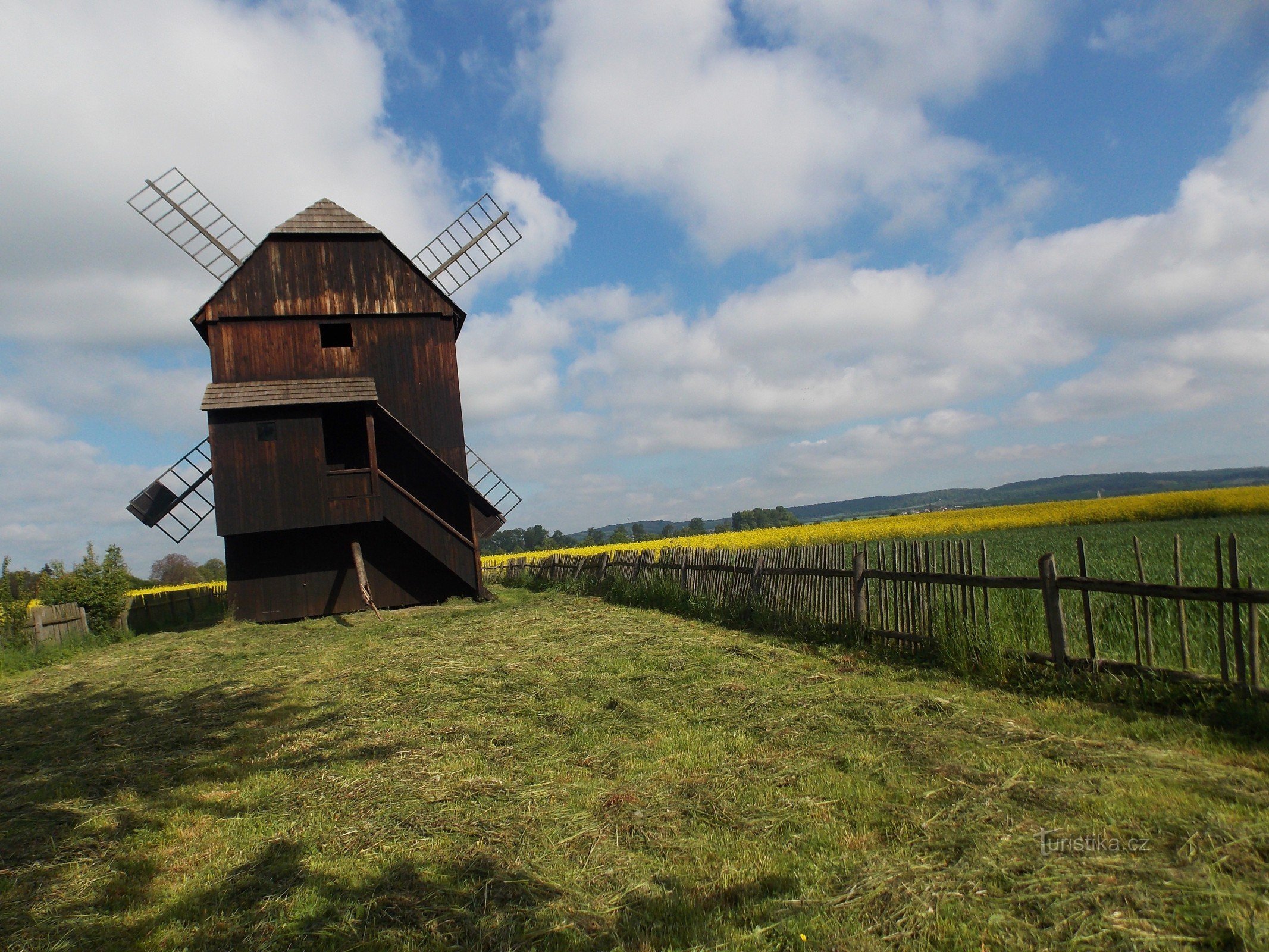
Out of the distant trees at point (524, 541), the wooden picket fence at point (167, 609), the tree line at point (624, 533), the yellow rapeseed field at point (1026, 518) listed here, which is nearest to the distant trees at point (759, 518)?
the tree line at point (624, 533)

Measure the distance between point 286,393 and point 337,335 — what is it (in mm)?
2591

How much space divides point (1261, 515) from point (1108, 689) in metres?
29.0

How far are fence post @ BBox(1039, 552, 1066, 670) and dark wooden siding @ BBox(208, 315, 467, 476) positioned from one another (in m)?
14.9

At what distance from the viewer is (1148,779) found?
4.18 meters

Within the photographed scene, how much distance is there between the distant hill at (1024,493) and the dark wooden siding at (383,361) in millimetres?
69524

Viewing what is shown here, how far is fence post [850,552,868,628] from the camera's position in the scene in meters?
9.05

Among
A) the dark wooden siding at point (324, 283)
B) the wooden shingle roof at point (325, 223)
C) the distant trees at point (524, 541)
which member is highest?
the wooden shingle roof at point (325, 223)

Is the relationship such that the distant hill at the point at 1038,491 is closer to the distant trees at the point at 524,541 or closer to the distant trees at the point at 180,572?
the distant trees at the point at 524,541

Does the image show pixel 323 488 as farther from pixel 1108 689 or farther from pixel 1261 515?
pixel 1261 515

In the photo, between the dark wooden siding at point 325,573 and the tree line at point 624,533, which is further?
the tree line at point 624,533

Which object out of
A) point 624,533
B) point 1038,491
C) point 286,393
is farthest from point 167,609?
point 1038,491

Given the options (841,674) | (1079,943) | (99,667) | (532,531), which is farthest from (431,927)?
(532,531)

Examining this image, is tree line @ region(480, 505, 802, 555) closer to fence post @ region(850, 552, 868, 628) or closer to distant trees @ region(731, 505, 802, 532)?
distant trees @ region(731, 505, 802, 532)

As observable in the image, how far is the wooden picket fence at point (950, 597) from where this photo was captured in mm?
5430
